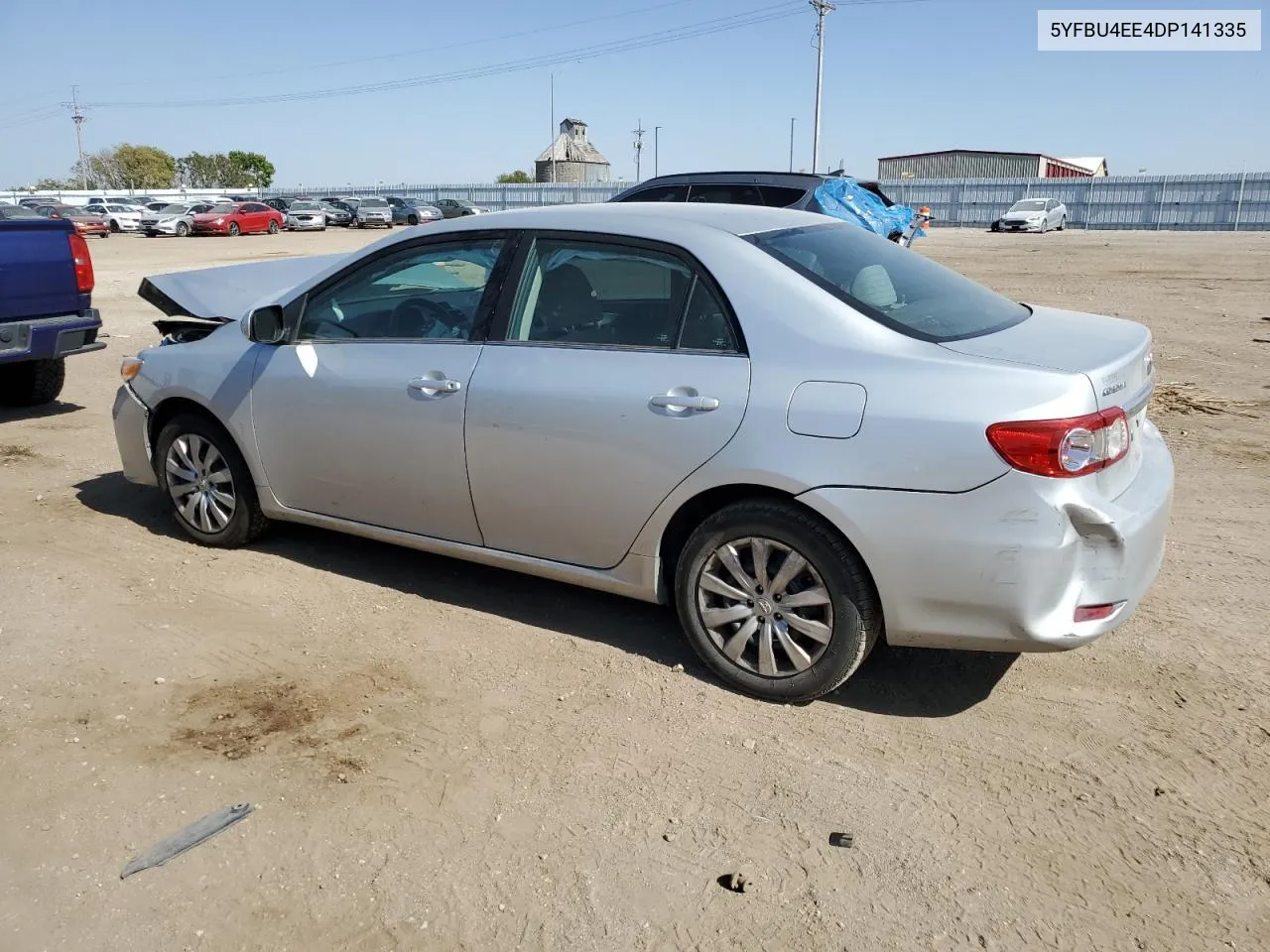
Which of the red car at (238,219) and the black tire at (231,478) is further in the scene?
the red car at (238,219)

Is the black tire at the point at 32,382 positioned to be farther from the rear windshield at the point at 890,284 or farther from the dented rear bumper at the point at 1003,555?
the dented rear bumper at the point at 1003,555

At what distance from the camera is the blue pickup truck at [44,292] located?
7.57 metres

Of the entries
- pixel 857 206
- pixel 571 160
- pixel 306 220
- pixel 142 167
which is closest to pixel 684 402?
pixel 857 206

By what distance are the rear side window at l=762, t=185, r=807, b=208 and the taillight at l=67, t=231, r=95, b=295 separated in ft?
23.2

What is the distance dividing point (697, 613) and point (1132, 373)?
5.47 ft

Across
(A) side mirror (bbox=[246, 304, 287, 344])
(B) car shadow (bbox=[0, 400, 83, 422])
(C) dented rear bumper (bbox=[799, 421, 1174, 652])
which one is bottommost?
(B) car shadow (bbox=[0, 400, 83, 422])

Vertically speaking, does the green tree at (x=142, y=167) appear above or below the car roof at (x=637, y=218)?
above

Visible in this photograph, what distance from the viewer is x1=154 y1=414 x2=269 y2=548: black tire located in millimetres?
5086

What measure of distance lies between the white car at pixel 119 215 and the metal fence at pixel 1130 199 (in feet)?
113

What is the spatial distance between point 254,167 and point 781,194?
116m

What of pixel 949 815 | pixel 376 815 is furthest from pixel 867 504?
pixel 376 815

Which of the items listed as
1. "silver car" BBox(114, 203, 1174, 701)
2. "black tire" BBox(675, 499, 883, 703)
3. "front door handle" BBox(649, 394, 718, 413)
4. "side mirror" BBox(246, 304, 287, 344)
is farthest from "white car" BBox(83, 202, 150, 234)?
"black tire" BBox(675, 499, 883, 703)

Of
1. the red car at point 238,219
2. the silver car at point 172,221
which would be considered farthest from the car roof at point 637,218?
the silver car at point 172,221

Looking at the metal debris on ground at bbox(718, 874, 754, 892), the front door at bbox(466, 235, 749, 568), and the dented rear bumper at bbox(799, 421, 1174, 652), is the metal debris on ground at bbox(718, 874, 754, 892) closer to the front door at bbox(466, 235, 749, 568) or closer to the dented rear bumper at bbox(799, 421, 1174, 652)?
the dented rear bumper at bbox(799, 421, 1174, 652)
